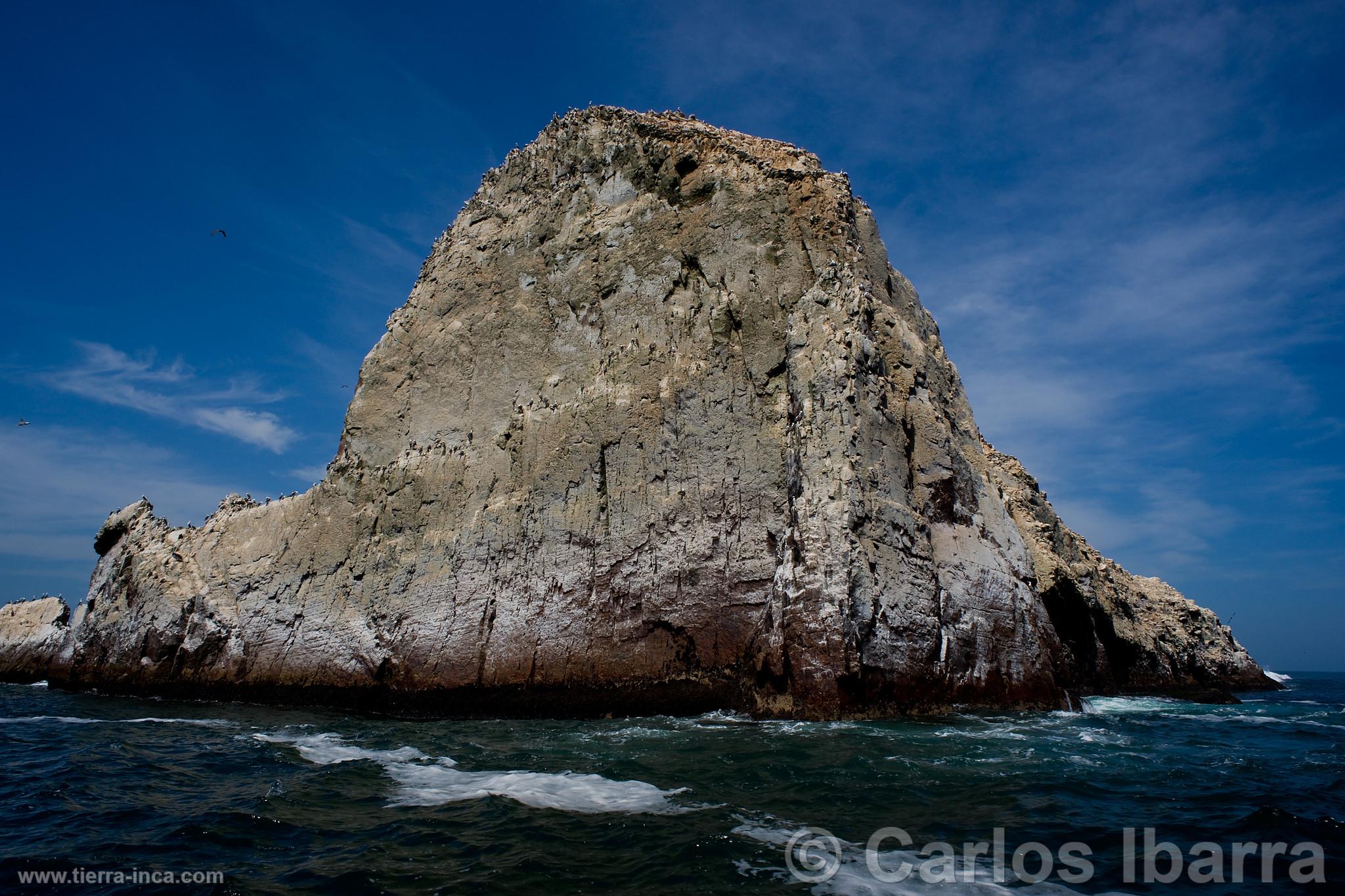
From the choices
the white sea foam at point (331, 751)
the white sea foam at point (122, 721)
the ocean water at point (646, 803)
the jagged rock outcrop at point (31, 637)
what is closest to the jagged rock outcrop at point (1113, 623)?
the ocean water at point (646, 803)

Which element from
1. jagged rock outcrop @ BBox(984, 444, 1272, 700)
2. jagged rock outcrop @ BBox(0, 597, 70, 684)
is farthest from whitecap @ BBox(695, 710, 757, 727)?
jagged rock outcrop @ BBox(0, 597, 70, 684)

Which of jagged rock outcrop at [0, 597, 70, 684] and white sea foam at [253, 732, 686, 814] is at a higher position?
white sea foam at [253, 732, 686, 814]

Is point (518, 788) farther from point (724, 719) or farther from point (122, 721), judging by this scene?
point (122, 721)

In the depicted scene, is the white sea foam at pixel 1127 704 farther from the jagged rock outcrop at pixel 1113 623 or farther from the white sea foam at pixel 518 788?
the white sea foam at pixel 518 788

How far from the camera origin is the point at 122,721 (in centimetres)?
1527

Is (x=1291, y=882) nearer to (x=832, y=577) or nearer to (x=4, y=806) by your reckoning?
(x=832, y=577)

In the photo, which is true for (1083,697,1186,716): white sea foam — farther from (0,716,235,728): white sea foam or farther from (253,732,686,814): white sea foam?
(0,716,235,728): white sea foam

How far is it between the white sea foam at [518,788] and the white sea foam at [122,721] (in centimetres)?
561

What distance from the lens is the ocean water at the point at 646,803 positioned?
19.3 ft

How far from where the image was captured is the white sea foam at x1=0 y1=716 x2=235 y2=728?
14.8m

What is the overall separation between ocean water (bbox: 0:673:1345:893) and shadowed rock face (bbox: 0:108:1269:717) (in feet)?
6.65

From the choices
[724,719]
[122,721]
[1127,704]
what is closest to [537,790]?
[724,719]

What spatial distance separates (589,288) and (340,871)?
1642 centimetres

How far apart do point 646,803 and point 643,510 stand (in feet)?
30.1
